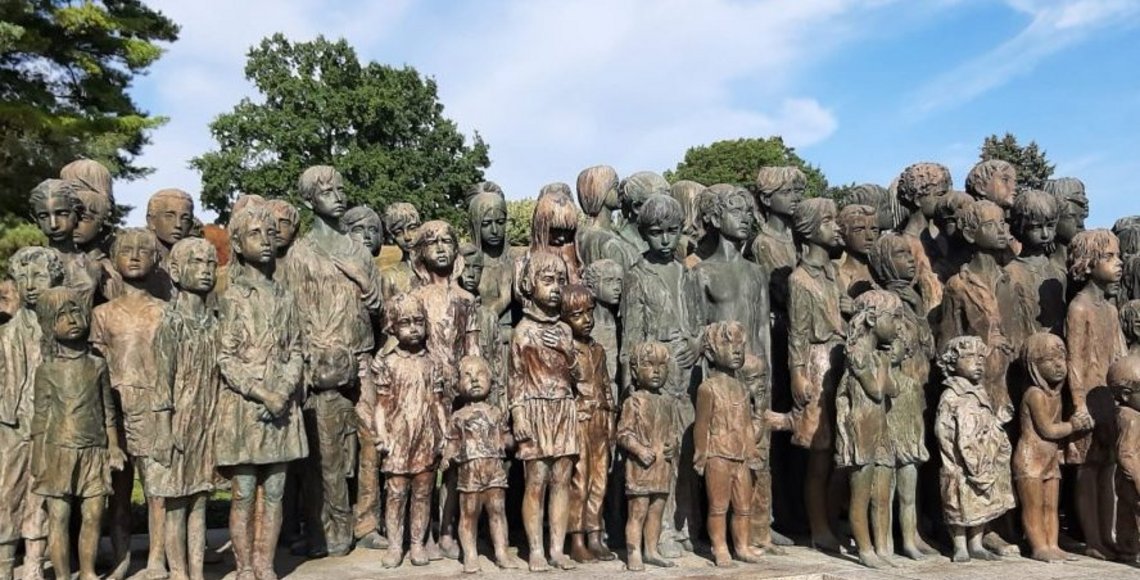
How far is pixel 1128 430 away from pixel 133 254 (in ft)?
23.3

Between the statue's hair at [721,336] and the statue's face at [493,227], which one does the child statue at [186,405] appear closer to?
the statue's face at [493,227]

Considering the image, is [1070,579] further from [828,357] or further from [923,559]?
[828,357]

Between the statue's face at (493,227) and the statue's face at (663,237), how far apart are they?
1.21 meters

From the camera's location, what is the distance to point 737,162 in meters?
44.9

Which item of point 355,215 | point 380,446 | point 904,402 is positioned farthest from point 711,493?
point 355,215

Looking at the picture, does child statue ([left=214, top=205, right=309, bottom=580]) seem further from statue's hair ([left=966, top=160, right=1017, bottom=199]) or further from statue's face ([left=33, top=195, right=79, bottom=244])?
statue's hair ([left=966, top=160, right=1017, bottom=199])

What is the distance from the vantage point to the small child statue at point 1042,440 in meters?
8.12

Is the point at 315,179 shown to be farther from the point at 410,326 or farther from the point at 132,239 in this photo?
the point at 410,326

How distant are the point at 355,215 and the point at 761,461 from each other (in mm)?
3895

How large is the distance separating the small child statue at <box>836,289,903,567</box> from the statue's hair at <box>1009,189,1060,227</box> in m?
1.90

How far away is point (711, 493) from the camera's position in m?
7.71

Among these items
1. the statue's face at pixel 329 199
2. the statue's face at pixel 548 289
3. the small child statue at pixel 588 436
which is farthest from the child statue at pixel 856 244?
the statue's face at pixel 329 199

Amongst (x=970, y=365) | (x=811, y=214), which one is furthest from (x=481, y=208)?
(x=970, y=365)

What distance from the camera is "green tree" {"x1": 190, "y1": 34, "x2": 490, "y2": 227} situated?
36906 millimetres
